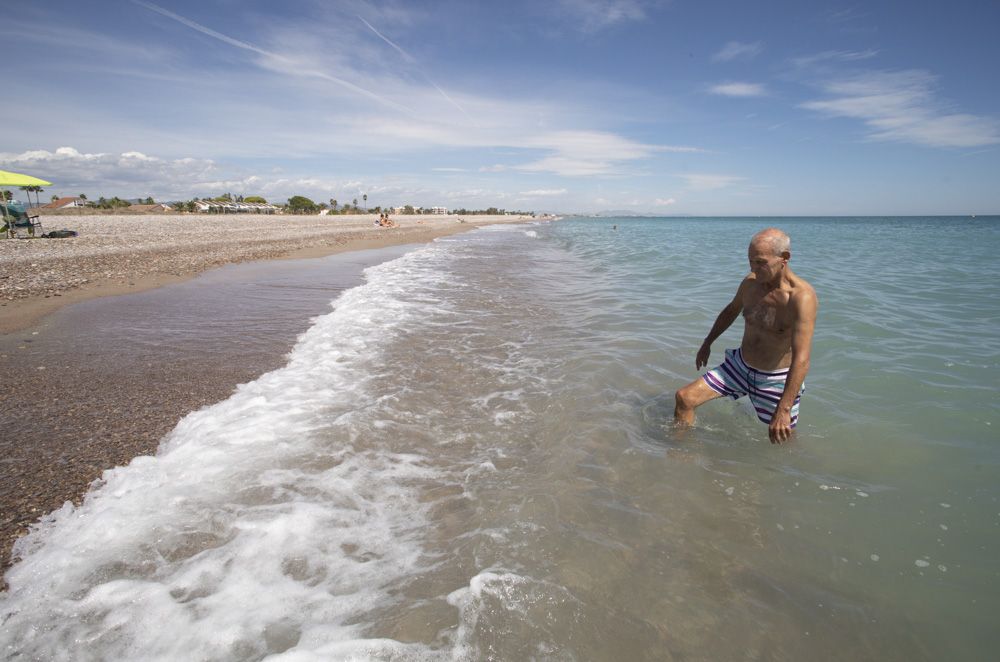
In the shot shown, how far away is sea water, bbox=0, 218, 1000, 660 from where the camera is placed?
2.09m

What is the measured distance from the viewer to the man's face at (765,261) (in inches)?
136

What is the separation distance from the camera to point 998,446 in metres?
3.82

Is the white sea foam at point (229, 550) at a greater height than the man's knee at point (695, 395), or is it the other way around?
the man's knee at point (695, 395)

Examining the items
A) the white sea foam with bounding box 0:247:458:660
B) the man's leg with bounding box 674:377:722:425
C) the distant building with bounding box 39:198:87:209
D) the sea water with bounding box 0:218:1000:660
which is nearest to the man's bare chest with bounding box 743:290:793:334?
the man's leg with bounding box 674:377:722:425

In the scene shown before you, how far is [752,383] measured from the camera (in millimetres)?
3887

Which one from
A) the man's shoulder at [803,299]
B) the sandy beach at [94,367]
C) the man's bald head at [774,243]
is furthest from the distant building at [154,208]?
the man's shoulder at [803,299]

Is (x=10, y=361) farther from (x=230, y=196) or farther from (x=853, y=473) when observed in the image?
(x=230, y=196)

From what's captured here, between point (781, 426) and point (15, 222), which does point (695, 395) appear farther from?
point (15, 222)

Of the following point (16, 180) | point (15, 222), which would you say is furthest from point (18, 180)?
point (15, 222)

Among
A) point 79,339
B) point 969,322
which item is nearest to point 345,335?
point 79,339

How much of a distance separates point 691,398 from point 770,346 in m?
0.79

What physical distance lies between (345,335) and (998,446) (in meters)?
7.53

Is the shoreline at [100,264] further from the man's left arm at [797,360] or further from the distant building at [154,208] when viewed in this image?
the distant building at [154,208]

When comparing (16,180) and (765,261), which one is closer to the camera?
(765,261)
